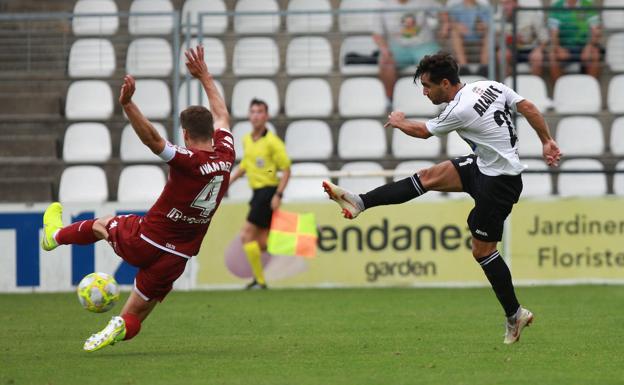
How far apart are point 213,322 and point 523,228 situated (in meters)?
5.65

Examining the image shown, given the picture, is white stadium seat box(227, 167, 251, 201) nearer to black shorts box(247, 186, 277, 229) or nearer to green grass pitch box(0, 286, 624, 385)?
black shorts box(247, 186, 277, 229)

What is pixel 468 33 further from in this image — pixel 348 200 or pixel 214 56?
pixel 348 200

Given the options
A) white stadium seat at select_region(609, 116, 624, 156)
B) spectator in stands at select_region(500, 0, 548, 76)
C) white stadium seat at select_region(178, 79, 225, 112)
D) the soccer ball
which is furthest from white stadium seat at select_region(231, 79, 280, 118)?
the soccer ball

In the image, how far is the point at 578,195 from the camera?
607 inches

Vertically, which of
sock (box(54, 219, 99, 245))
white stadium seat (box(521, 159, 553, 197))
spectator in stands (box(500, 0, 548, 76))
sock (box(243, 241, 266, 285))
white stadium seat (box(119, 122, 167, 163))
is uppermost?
spectator in stands (box(500, 0, 548, 76))

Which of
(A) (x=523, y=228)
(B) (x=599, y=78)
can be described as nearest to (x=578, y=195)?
(A) (x=523, y=228)

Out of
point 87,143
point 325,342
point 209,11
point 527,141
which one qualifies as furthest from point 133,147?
point 325,342

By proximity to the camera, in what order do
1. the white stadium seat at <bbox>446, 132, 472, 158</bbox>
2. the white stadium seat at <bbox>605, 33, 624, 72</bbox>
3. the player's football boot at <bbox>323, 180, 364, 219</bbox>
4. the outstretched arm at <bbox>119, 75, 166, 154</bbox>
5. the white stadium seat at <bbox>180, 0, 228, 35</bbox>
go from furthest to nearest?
1. the white stadium seat at <bbox>180, 0, 228, 35</bbox>
2. the white stadium seat at <bbox>605, 33, 624, 72</bbox>
3. the white stadium seat at <bbox>446, 132, 472, 158</bbox>
4. the player's football boot at <bbox>323, 180, 364, 219</bbox>
5. the outstretched arm at <bbox>119, 75, 166, 154</bbox>

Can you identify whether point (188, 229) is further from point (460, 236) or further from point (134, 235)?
point (460, 236)

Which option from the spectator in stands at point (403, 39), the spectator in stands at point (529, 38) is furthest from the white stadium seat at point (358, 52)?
the spectator in stands at point (529, 38)

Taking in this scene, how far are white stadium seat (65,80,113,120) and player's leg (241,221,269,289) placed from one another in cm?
307

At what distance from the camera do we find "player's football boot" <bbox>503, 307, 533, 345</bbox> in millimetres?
9023

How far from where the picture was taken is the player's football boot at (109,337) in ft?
27.6

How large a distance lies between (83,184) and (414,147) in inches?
179
